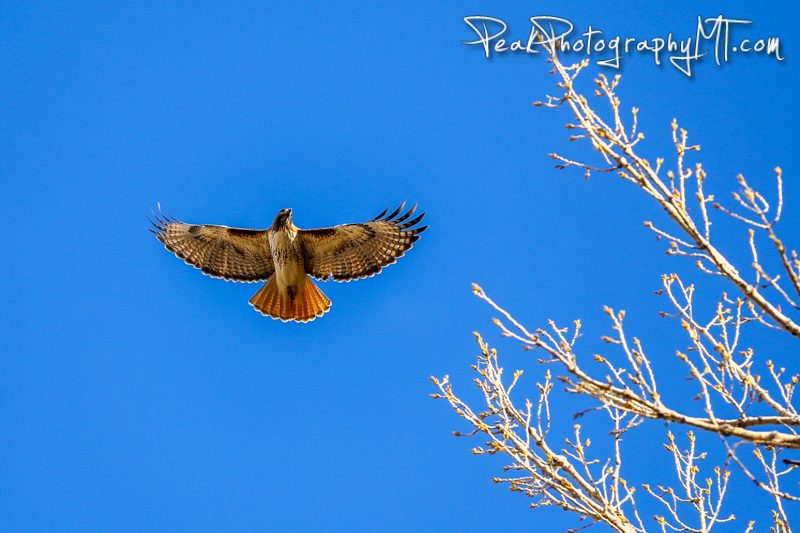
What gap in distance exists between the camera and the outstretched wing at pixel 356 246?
33.5 feet

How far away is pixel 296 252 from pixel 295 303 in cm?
77

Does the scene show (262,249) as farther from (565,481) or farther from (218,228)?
(565,481)

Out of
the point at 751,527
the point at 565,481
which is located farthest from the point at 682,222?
the point at 751,527

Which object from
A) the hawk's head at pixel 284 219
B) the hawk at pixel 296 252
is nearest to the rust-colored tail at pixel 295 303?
the hawk at pixel 296 252

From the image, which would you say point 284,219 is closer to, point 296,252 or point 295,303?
point 296,252

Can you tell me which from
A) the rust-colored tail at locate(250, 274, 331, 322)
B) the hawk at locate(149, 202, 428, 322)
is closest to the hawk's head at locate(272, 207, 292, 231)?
the hawk at locate(149, 202, 428, 322)

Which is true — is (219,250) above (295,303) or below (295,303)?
above

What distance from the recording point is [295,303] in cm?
1062

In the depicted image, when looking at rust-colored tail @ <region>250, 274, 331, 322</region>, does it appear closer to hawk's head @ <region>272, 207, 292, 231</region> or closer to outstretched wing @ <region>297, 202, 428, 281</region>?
outstretched wing @ <region>297, 202, 428, 281</region>

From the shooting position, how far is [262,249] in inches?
424

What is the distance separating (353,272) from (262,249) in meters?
1.39

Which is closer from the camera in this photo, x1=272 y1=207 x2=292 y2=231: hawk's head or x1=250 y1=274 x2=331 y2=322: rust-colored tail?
x1=272 y1=207 x2=292 y2=231: hawk's head

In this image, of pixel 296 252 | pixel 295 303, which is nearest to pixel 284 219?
pixel 296 252

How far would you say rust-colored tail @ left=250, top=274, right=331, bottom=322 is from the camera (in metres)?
10.6
